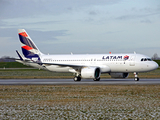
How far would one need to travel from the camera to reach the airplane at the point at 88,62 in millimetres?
39719

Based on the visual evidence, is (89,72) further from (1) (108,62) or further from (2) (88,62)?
(2) (88,62)

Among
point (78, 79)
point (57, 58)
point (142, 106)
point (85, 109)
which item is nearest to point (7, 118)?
point (85, 109)

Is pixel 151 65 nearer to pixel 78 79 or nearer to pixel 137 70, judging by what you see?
pixel 137 70

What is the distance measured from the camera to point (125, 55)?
1607 inches

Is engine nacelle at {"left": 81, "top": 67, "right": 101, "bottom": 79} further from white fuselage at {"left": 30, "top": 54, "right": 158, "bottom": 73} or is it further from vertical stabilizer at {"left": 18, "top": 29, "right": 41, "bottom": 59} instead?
vertical stabilizer at {"left": 18, "top": 29, "right": 41, "bottom": 59}

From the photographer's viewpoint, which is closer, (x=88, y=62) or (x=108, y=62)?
(x=108, y=62)

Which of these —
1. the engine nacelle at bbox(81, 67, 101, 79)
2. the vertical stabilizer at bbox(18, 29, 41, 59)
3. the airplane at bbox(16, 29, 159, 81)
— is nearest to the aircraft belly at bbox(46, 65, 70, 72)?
the airplane at bbox(16, 29, 159, 81)

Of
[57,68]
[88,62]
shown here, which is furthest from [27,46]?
[88,62]

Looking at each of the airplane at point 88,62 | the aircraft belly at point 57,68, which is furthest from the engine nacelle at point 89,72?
the aircraft belly at point 57,68

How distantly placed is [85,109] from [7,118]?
3849 millimetres

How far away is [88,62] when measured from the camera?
42.9 metres

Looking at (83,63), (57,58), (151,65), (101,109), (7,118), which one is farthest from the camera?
(57,58)

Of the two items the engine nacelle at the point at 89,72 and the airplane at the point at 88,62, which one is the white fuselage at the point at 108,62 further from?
the engine nacelle at the point at 89,72

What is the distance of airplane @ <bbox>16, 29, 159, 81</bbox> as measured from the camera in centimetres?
3972
